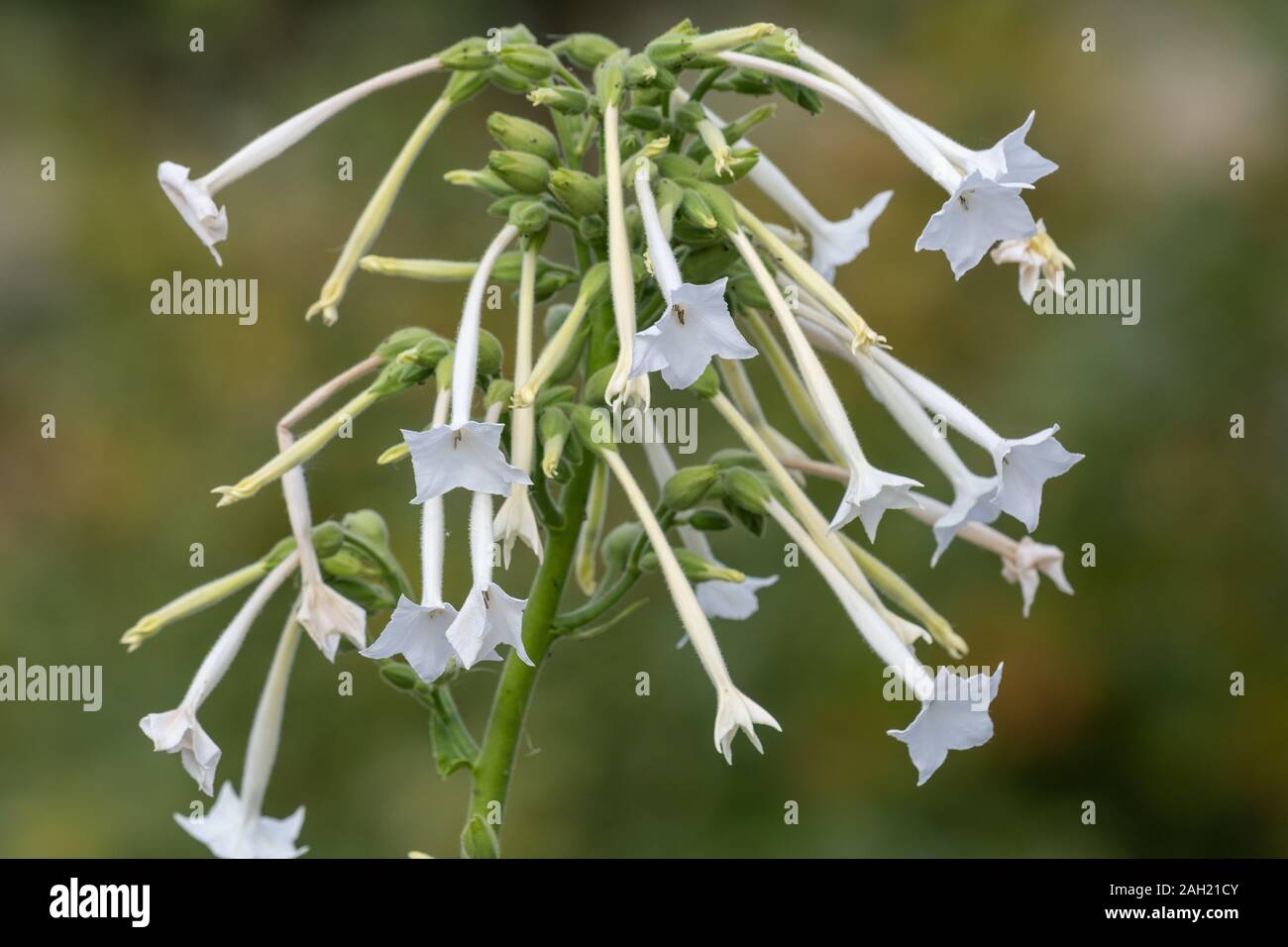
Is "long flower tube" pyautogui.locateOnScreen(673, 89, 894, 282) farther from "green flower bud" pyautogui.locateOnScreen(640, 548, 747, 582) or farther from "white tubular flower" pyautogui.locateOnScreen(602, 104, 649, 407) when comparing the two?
"green flower bud" pyautogui.locateOnScreen(640, 548, 747, 582)

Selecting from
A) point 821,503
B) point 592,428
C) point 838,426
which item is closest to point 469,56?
point 592,428

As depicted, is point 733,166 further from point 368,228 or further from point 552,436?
point 368,228

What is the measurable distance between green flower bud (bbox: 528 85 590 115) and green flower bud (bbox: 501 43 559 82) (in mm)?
29

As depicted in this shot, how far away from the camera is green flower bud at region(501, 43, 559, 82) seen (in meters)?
2.64

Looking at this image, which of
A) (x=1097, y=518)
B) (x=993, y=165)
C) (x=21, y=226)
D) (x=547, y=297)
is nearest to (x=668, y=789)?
(x=1097, y=518)

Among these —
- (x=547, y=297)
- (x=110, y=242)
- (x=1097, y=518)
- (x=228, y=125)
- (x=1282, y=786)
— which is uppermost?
(x=228, y=125)

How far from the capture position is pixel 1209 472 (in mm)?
5254

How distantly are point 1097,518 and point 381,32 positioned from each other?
3945mm

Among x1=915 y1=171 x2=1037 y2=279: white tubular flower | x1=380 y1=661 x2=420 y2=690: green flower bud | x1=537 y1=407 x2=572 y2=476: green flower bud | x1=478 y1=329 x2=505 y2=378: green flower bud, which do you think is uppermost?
x1=915 y1=171 x2=1037 y2=279: white tubular flower

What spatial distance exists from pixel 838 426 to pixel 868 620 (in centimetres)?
33

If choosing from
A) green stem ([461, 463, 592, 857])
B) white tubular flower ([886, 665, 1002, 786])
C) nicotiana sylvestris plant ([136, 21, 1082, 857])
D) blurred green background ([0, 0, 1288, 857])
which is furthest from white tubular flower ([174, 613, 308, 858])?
blurred green background ([0, 0, 1288, 857])

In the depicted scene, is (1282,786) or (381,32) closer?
(1282,786)

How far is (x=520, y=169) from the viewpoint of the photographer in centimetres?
250
